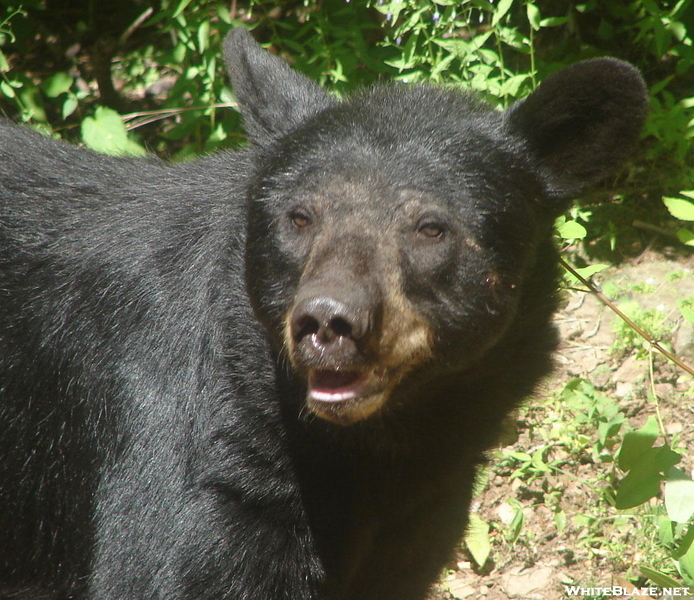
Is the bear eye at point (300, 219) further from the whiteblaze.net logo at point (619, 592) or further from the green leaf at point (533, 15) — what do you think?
the green leaf at point (533, 15)

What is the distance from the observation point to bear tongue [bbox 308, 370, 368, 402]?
319 cm

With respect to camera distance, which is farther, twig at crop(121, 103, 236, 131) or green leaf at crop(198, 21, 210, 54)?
twig at crop(121, 103, 236, 131)

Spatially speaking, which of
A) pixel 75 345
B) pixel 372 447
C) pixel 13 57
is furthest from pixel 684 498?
pixel 13 57

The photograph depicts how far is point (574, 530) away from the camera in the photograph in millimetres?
5246

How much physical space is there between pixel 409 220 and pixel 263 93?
3.46 ft

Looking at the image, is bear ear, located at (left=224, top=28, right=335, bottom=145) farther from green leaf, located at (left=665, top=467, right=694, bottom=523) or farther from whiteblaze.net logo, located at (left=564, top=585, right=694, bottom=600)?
whiteblaze.net logo, located at (left=564, top=585, right=694, bottom=600)

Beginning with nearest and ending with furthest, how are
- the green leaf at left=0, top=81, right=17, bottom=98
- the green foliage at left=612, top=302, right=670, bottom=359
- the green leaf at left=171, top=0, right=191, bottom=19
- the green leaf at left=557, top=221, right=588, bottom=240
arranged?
the green leaf at left=557, top=221, right=588, bottom=240, the green foliage at left=612, top=302, right=670, bottom=359, the green leaf at left=171, top=0, right=191, bottom=19, the green leaf at left=0, top=81, right=17, bottom=98

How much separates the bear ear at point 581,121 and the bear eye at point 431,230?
0.63 metres

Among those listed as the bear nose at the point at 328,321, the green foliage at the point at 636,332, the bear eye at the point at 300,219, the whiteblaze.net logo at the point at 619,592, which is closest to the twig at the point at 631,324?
the bear eye at the point at 300,219

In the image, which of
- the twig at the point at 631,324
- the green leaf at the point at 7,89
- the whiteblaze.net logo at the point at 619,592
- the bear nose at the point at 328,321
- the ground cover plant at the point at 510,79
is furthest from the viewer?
the green leaf at the point at 7,89

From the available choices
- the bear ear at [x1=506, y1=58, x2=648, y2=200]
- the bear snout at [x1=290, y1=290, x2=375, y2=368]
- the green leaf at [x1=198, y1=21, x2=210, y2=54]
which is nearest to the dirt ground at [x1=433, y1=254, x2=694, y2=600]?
the bear ear at [x1=506, y1=58, x2=648, y2=200]

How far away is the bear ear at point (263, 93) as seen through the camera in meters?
3.97

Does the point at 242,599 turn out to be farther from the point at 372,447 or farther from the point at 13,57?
the point at 13,57

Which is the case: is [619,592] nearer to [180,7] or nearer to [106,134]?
[106,134]
